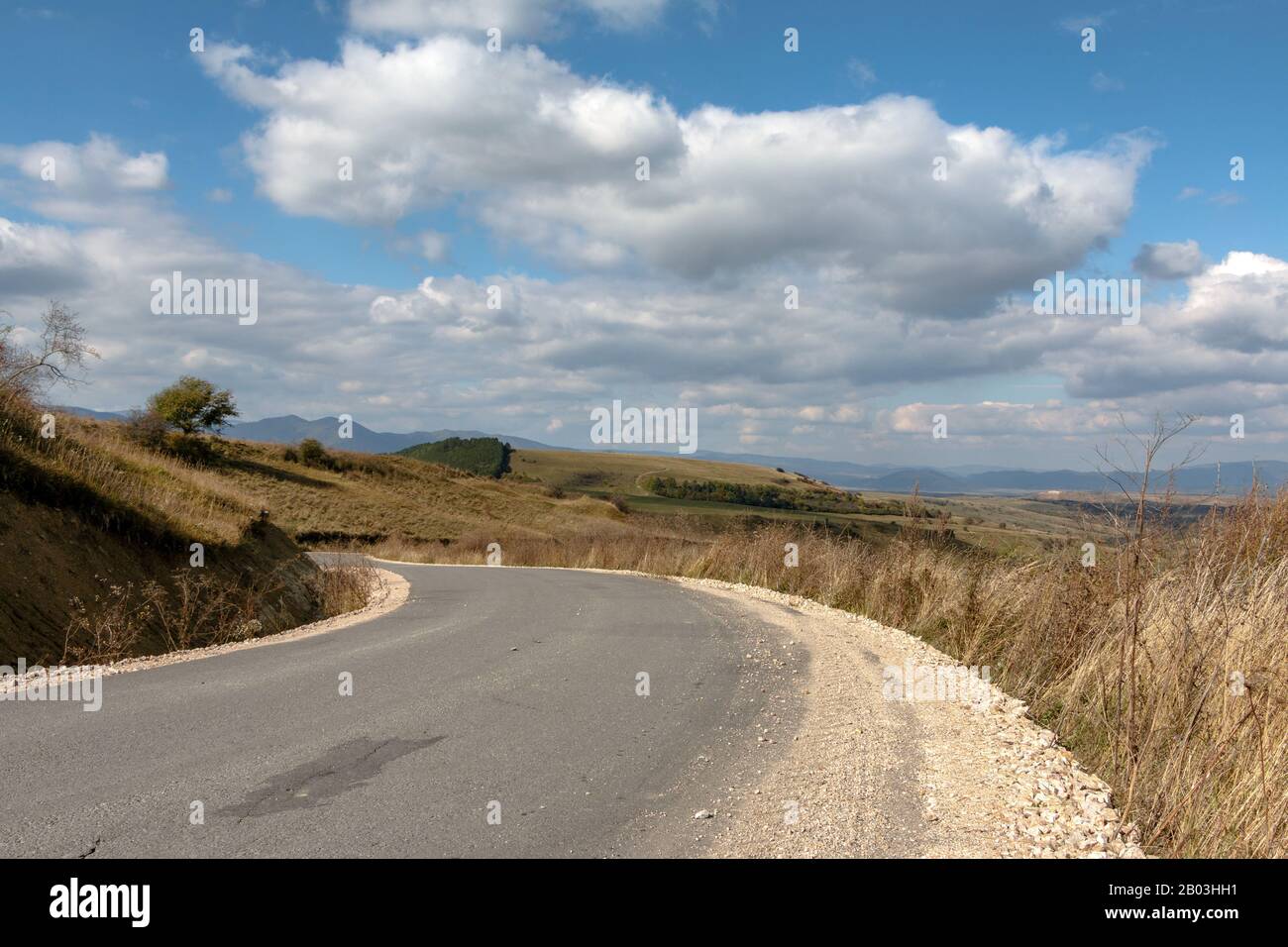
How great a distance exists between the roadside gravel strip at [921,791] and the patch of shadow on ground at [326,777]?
7.84ft

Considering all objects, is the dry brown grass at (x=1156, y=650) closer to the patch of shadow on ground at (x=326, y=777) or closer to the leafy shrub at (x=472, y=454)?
the patch of shadow on ground at (x=326, y=777)

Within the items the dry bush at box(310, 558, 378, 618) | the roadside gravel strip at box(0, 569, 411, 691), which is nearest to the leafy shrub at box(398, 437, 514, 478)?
the dry bush at box(310, 558, 378, 618)

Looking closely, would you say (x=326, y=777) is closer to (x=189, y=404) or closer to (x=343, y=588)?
(x=343, y=588)

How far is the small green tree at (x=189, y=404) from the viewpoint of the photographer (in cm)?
6812

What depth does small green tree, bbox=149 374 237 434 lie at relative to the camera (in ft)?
224

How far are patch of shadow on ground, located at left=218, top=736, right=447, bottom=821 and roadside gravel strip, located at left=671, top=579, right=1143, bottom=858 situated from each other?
7.84 feet

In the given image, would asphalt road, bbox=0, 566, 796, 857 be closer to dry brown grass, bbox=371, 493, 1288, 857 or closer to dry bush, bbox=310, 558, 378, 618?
dry brown grass, bbox=371, 493, 1288, 857

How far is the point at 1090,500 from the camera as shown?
27.2 feet

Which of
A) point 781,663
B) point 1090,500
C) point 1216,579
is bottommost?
point 781,663

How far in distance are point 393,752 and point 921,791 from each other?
12.3 ft
